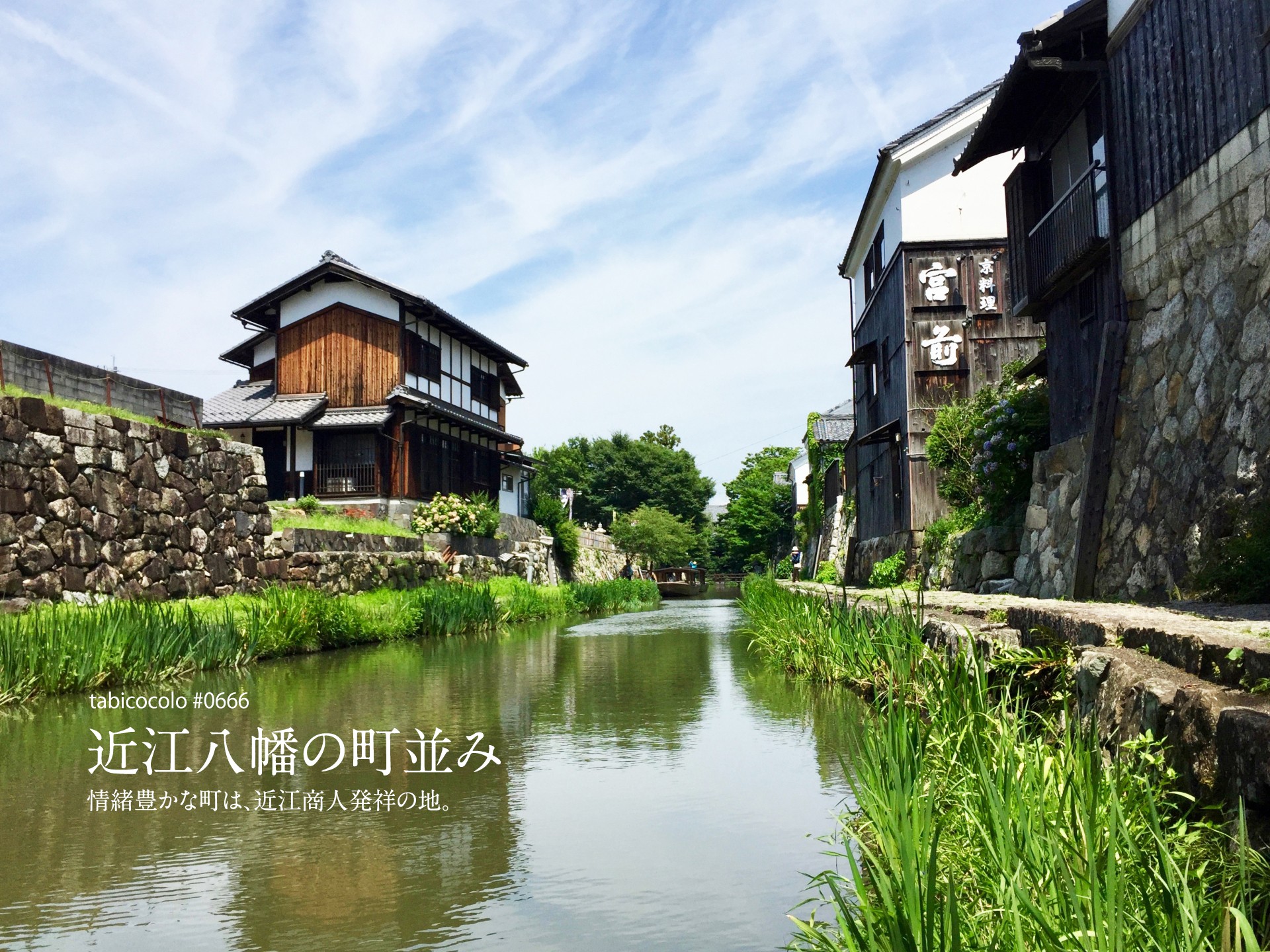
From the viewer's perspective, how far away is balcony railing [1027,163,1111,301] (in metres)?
10.4

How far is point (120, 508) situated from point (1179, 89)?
11947 mm

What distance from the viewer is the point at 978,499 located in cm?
1510

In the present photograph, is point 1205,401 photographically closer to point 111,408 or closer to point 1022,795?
point 1022,795

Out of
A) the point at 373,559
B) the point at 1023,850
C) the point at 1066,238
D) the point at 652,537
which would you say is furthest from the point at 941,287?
the point at 652,537

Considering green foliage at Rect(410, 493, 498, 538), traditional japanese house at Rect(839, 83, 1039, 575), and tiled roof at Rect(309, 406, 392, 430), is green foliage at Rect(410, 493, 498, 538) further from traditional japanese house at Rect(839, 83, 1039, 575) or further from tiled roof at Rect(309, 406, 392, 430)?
traditional japanese house at Rect(839, 83, 1039, 575)

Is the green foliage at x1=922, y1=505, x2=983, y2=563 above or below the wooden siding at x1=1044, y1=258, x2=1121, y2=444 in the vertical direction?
below

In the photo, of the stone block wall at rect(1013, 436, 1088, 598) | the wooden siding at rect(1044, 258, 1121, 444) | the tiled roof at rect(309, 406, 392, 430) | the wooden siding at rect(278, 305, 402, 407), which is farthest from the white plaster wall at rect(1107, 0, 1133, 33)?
the wooden siding at rect(278, 305, 402, 407)

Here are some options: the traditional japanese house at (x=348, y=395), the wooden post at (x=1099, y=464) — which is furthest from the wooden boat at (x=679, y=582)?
the wooden post at (x=1099, y=464)

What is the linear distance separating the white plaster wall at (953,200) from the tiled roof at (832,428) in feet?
48.1

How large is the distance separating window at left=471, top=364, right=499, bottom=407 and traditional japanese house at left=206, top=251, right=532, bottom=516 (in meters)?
2.48

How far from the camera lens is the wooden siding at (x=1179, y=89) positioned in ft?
25.1

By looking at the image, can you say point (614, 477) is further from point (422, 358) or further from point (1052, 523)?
point (1052, 523)

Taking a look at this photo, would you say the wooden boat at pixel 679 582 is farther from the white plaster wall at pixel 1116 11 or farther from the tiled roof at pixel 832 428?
the white plaster wall at pixel 1116 11

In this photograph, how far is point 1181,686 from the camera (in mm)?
3244
